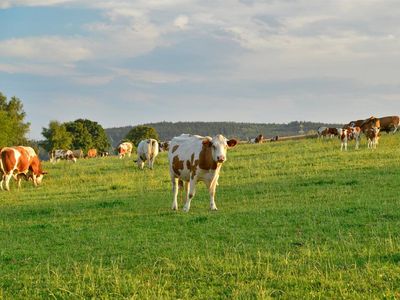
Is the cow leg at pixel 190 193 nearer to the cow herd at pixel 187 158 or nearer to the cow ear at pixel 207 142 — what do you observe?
the cow herd at pixel 187 158

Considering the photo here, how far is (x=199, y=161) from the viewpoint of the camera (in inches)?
617

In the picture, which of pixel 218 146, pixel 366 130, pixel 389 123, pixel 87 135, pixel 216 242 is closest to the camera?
pixel 216 242

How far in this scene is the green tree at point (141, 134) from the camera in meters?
99.4

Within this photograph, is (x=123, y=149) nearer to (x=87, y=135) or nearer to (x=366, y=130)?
(x=366, y=130)

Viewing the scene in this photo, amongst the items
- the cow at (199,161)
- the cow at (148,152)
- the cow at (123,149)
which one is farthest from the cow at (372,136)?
the cow at (123,149)

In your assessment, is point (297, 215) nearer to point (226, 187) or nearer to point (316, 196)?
point (316, 196)

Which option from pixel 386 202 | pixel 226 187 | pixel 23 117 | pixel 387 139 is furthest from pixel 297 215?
pixel 23 117

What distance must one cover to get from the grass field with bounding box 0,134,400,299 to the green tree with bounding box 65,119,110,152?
73630mm

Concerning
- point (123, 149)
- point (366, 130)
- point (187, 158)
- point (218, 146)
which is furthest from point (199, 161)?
point (123, 149)

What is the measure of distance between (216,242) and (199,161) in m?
5.51

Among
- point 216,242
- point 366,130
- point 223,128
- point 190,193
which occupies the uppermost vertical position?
point 223,128

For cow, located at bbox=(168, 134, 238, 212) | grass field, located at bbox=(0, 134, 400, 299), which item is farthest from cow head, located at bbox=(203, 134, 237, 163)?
grass field, located at bbox=(0, 134, 400, 299)

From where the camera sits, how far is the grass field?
7.26 m

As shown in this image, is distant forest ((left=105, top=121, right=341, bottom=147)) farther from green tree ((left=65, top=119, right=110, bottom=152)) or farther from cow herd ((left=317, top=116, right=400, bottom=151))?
cow herd ((left=317, top=116, right=400, bottom=151))
